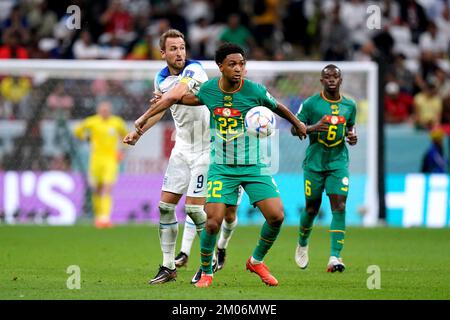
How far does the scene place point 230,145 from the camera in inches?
418

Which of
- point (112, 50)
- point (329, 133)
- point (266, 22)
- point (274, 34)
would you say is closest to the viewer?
point (329, 133)

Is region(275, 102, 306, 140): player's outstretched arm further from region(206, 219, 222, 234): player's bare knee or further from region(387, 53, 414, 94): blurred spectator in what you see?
region(387, 53, 414, 94): blurred spectator

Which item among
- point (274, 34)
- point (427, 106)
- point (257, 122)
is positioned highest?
point (274, 34)

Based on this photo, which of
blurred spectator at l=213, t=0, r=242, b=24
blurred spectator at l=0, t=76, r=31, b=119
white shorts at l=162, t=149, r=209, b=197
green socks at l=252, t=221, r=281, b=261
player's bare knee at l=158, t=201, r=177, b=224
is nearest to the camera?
green socks at l=252, t=221, r=281, b=261

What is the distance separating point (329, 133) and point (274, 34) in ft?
39.9

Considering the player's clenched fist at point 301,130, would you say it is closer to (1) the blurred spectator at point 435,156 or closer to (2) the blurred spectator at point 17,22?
(1) the blurred spectator at point 435,156

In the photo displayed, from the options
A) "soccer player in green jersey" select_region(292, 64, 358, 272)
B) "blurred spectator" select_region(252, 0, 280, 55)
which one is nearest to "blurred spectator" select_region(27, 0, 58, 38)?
"blurred spectator" select_region(252, 0, 280, 55)

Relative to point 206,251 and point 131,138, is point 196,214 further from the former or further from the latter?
point 131,138

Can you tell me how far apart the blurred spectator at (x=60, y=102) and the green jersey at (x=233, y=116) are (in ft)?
38.3

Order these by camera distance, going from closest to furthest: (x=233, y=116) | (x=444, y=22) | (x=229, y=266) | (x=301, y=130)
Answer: (x=233, y=116) → (x=301, y=130) → (x=229, y=266) → (x=444, y=22)

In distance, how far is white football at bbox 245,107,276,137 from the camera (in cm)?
1062

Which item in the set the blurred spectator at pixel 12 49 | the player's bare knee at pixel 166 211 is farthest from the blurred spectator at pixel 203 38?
the player's bare knee at pixel 166 211

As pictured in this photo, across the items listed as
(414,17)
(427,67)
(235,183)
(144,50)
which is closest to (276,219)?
(235,183)

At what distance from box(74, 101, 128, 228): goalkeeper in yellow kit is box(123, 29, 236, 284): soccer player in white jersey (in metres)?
8.32
